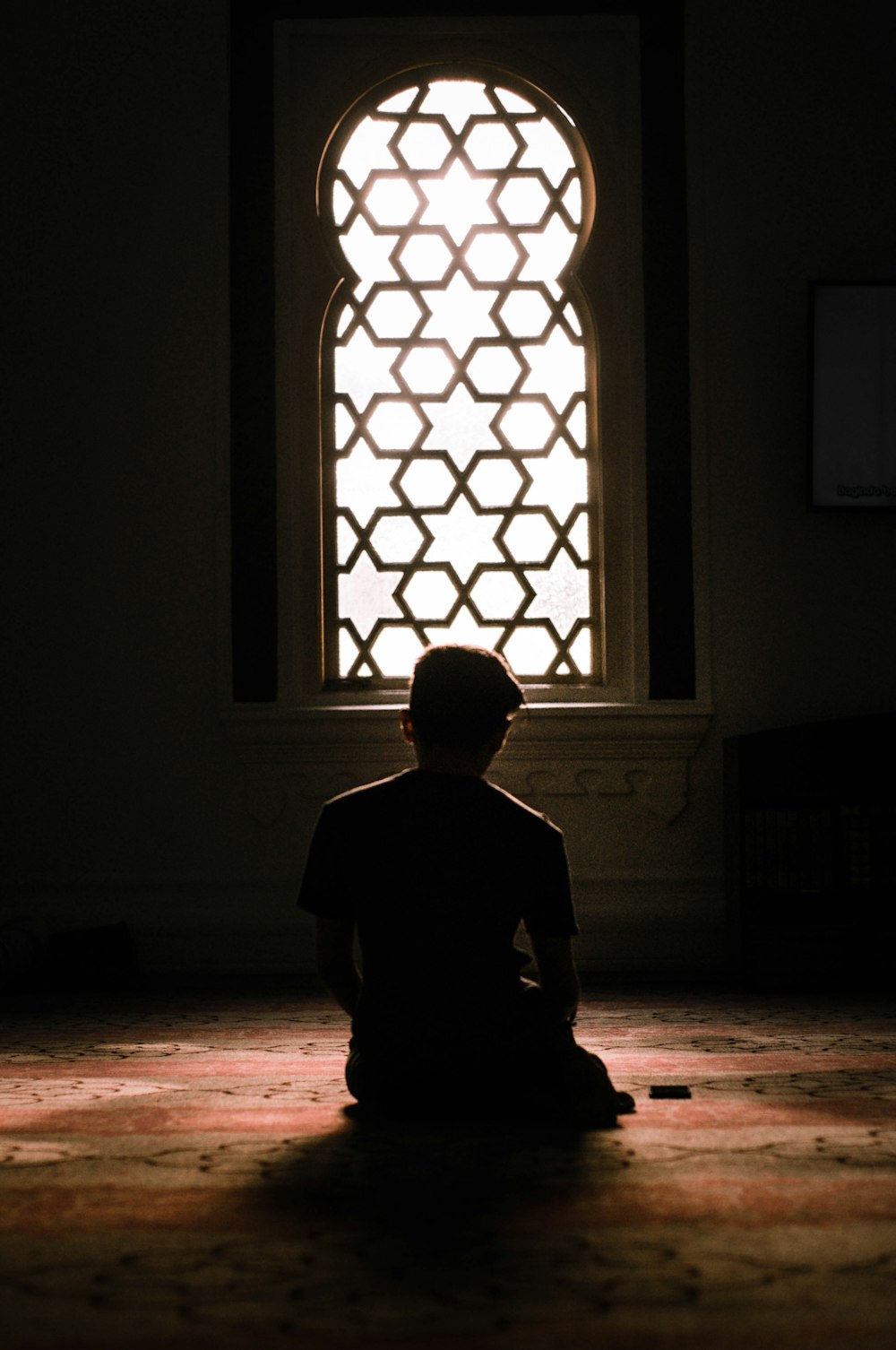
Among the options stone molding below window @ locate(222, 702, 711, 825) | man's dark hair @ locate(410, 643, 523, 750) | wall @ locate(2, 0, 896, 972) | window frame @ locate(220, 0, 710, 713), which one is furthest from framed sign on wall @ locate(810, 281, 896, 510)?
man's dark hair @ locate(410, 643, 523, 750)

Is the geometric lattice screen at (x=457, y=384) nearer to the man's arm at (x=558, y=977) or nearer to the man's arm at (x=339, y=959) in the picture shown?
the man's arm at (x=339, y=959)

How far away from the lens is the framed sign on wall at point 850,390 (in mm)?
4477

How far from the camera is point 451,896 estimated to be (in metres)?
1.90

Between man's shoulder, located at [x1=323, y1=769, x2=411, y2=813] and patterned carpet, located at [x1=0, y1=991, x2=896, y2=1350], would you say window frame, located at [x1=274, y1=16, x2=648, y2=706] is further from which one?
man's shoulder, located at [x1=323, y1=769, x2=411, y2=813]

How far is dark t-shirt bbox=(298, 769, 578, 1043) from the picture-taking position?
189 cm

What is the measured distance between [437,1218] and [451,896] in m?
0.55

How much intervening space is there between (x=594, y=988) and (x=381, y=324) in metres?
2.32

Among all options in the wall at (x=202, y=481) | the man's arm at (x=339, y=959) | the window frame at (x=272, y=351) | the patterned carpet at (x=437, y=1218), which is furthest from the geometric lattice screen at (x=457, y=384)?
the man's arm at (x=339, y=959)

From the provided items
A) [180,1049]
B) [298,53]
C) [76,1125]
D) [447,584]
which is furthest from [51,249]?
[76,1125]

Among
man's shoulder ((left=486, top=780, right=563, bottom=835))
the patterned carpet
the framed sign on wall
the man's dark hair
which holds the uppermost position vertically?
the framed sign on wall

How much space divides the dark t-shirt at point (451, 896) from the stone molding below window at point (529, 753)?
2480mm

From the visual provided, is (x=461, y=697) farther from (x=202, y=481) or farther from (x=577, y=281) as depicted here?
(x=577, y=281)

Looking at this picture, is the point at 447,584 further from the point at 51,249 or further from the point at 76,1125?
the point at 76,1125

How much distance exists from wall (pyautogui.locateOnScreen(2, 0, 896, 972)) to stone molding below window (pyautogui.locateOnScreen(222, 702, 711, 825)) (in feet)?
0.14
